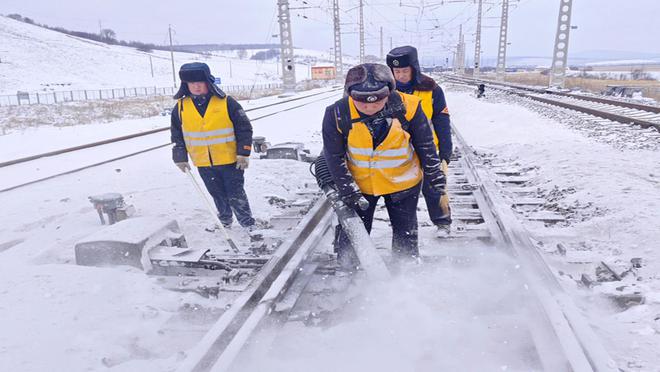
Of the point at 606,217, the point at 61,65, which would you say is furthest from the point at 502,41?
the point at 61,65

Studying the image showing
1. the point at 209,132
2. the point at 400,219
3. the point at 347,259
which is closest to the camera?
the point at 400,219

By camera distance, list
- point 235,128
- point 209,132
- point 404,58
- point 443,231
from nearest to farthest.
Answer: point 404,58 < point 443,231 < point 209,132 < point 235,128

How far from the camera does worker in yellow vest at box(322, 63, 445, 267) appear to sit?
3.07m

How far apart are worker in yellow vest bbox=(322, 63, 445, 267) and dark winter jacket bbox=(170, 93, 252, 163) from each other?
203cm

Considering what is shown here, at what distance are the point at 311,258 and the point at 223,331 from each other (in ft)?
4.70

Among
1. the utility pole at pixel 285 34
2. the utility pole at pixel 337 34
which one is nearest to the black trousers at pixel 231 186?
the utility pole at pixel 285 34

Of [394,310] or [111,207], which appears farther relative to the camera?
[111,207]

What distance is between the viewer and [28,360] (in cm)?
285

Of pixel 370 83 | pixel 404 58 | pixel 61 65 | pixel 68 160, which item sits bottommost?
pixel 68 160

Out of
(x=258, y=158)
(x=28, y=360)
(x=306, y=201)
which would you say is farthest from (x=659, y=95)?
(x=28, y=360)

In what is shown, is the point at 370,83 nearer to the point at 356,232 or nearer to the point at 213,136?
the point at 356,232

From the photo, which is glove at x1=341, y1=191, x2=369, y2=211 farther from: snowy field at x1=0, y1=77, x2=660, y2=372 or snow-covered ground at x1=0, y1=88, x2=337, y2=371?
snow-covered ground at x1=0, y1=88, x2=337, y2=371

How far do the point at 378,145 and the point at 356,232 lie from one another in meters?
0.69

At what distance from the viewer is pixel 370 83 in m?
3.02
